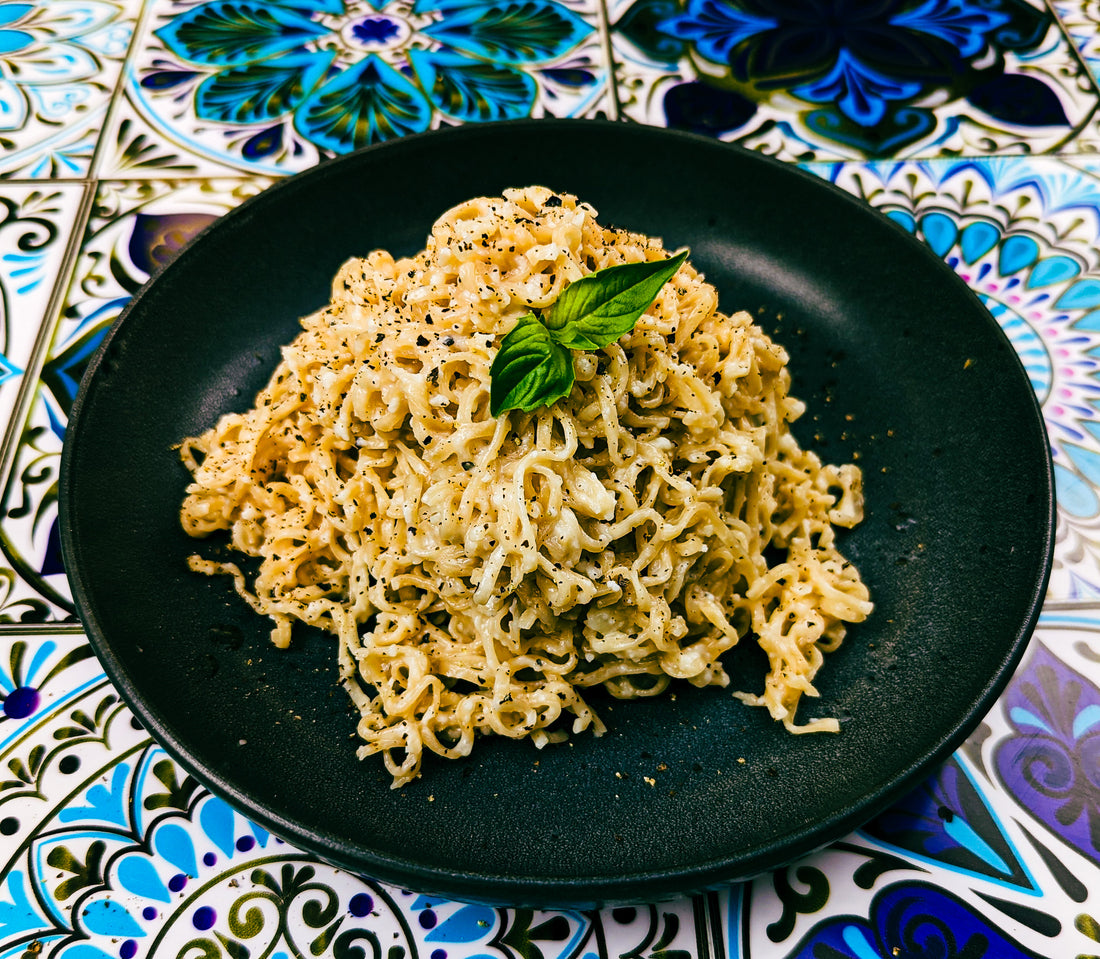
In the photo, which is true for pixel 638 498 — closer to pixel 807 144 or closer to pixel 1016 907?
pixel 1016 907

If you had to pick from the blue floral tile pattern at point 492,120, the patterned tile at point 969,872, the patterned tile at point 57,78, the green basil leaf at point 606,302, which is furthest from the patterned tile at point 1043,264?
the patterned tile at point 57,78

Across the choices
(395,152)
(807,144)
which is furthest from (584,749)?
(807,144)

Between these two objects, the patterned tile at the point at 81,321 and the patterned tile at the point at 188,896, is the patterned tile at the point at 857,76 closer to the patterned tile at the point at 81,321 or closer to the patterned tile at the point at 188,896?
the patterned tile at the point at 81,321

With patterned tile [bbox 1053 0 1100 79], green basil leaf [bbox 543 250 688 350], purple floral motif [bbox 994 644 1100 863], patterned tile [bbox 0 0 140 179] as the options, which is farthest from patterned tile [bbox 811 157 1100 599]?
patterned tile [bbox 0 0 140 179]

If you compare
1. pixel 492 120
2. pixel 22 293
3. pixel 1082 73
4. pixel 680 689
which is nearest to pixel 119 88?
pixel 22 293

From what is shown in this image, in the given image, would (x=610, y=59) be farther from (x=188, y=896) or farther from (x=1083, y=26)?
(x=188, y=896)
